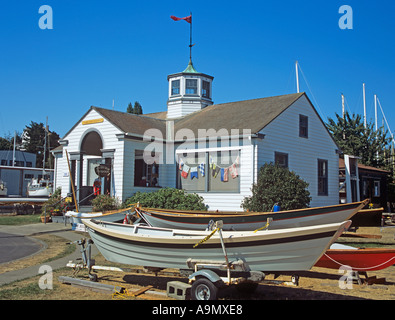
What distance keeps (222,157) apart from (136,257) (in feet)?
39.2

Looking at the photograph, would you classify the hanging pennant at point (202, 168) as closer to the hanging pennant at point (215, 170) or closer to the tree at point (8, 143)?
the hanging pennant at point (215, 170)

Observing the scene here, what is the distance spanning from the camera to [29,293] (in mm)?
7828

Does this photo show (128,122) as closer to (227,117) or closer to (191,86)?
(227,117)

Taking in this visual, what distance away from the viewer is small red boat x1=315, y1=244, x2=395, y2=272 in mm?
8172

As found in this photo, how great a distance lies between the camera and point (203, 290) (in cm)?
696

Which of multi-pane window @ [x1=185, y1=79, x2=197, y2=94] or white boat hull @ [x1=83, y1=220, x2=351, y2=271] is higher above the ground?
multi-pane window @ [x1=185, y1=79, x2=197, y2=94]

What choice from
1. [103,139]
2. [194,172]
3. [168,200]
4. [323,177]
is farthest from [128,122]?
[323,177]

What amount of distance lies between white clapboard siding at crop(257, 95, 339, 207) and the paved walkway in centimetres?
892

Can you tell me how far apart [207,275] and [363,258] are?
3.63 meters

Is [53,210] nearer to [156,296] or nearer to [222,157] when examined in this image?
[222,157]

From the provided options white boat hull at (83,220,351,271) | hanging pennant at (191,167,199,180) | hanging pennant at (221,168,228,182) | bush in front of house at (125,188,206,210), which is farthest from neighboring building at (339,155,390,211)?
white boat hull at (83,220,351,271)

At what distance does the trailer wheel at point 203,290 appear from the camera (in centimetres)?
676
